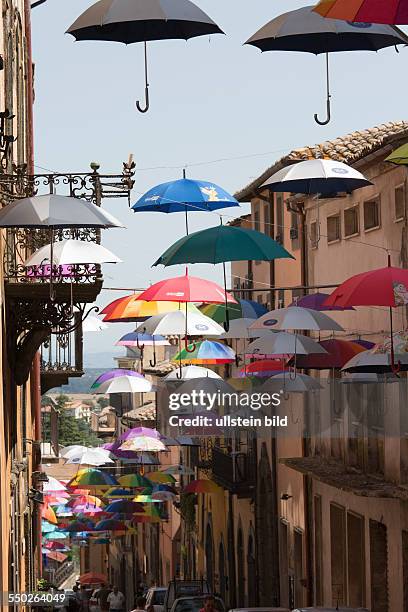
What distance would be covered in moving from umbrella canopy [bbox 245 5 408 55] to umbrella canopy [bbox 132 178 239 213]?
663 cm

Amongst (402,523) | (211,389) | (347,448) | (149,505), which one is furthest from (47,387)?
(149,505)

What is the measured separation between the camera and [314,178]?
1880 centimetres

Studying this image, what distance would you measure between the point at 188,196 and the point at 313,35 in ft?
23.4

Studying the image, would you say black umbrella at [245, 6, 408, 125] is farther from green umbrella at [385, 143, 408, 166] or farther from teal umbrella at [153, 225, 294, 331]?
teal umbrella at [153, 225, 294, 331]

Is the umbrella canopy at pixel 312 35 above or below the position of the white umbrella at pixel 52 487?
above

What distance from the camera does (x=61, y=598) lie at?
22.6 m

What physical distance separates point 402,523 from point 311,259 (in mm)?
9817

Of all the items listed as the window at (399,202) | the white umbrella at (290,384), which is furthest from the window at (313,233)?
the window at (399,202)

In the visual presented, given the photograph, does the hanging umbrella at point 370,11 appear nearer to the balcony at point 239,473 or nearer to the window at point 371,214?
the window at point 371,214

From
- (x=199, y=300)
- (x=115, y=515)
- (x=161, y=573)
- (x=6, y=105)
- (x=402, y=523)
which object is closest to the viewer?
(x=6, y=105)

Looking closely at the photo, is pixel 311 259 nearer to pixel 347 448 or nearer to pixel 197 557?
pixel 347 448

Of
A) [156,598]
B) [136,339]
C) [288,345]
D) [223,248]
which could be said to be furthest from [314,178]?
[156,598]

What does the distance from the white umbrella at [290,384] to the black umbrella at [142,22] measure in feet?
46.0

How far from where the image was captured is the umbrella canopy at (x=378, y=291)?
57.7 ft
